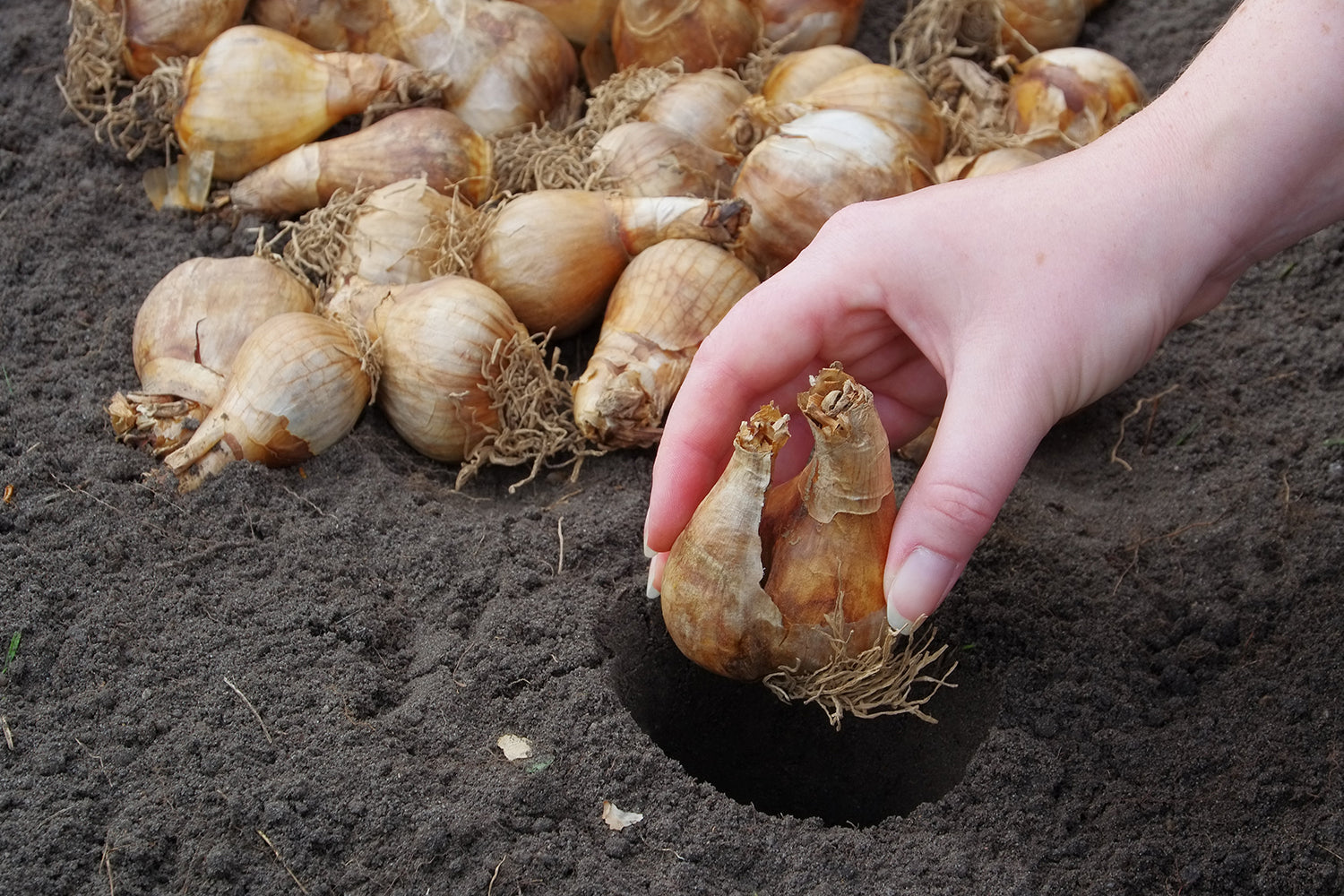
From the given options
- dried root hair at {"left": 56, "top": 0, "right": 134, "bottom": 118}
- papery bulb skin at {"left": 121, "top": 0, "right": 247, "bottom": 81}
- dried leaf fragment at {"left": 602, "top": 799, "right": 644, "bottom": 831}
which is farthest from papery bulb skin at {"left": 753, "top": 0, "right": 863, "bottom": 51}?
dried leaf fragment at {"left": 602, "top": 799, "right": 644, "bottom": 831}

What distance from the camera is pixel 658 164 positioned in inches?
82.4

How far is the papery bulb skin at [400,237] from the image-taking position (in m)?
2.02

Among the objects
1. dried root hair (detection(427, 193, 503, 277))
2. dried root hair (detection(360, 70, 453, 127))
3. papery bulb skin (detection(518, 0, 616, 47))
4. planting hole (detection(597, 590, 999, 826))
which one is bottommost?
planting hole (detection(597, 590, 999, 826))

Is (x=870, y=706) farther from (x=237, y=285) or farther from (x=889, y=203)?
(x=237, y=285)

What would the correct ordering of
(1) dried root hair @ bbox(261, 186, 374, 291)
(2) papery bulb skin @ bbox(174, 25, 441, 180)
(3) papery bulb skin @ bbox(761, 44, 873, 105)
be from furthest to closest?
(3) papery bulb skin @ bbox(761, 44, 873, 105), (2) papery bulb skin @ bbox(174, 25, 441, 180), (1) dried root hair @ bbox(261, 186, 374, 291)

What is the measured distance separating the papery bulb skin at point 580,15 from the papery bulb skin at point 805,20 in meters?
0.33

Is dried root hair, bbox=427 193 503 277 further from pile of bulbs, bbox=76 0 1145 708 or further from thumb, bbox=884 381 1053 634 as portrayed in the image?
thumb, bbox=884 381 1053 634

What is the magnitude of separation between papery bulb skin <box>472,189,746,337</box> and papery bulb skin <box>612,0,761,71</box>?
52 cm

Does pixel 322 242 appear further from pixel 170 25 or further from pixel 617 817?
pixel 617 817

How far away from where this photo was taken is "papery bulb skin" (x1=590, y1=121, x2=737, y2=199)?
2088 millimetres

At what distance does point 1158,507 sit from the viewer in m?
1.77

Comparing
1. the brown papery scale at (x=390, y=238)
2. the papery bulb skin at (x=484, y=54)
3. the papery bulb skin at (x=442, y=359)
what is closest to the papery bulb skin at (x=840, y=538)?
the papery bulb skin at (x=442, y=359)

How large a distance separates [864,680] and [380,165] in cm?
137

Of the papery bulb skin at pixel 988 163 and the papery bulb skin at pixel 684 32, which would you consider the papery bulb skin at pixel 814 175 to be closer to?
the papery bulb skin at pixel 988 163
